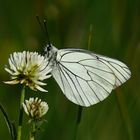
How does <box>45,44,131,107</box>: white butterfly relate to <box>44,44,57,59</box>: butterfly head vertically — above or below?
below

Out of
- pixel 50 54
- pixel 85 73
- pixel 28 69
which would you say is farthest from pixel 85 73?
pixel 28 69

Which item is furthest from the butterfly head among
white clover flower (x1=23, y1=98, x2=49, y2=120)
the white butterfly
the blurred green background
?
white clover flower (x1=23, y1=98, x2=49, y2=120)

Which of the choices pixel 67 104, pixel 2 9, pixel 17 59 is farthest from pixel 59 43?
pixel 17 59

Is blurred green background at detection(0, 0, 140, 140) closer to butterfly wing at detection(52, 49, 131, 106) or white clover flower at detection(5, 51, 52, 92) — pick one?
butterfly wing at detection(52, 49, 131, 106)

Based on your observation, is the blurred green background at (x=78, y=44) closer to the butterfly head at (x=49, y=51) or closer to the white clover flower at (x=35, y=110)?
the butterfly head at (x=49, y=51)

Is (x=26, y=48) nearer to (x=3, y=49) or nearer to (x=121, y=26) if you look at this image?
(x=3, y=49)

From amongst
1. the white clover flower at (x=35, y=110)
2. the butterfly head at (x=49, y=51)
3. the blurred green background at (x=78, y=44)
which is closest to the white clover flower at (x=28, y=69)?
the white clover flower at (x=35, y=110)

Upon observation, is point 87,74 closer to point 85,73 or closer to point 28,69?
point 85,73
